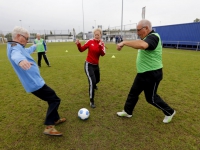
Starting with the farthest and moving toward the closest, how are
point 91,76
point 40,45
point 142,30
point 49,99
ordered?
point 40,45, point 91,76, point 49,99, point 142,30

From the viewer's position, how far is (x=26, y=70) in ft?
7.67

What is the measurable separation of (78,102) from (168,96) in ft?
9.11

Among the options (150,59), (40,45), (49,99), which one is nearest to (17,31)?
(49,99)

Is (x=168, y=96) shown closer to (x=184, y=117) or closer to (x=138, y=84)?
(x=184, y=117)

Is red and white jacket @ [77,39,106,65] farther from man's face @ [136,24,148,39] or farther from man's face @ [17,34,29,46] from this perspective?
man's face @ [17,34,29,46]

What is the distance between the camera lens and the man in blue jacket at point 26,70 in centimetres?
210

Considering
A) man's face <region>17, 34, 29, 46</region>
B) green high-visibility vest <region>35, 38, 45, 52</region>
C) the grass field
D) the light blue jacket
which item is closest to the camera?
the light blue jacket

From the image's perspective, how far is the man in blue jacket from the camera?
6.88 feet

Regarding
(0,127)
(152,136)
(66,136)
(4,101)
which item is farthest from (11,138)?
(152,136)

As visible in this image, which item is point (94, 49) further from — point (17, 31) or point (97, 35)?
point (17, 31)

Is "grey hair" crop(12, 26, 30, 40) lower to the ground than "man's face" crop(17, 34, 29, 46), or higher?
higher

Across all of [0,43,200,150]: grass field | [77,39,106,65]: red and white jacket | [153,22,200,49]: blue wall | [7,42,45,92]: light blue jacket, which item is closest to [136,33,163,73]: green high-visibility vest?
[0,43,200,150]: grass field

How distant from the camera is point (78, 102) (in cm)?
422

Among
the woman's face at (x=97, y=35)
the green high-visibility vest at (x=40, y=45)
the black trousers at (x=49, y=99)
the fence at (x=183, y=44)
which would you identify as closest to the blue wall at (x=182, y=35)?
the fence at (x=183, y=44)
